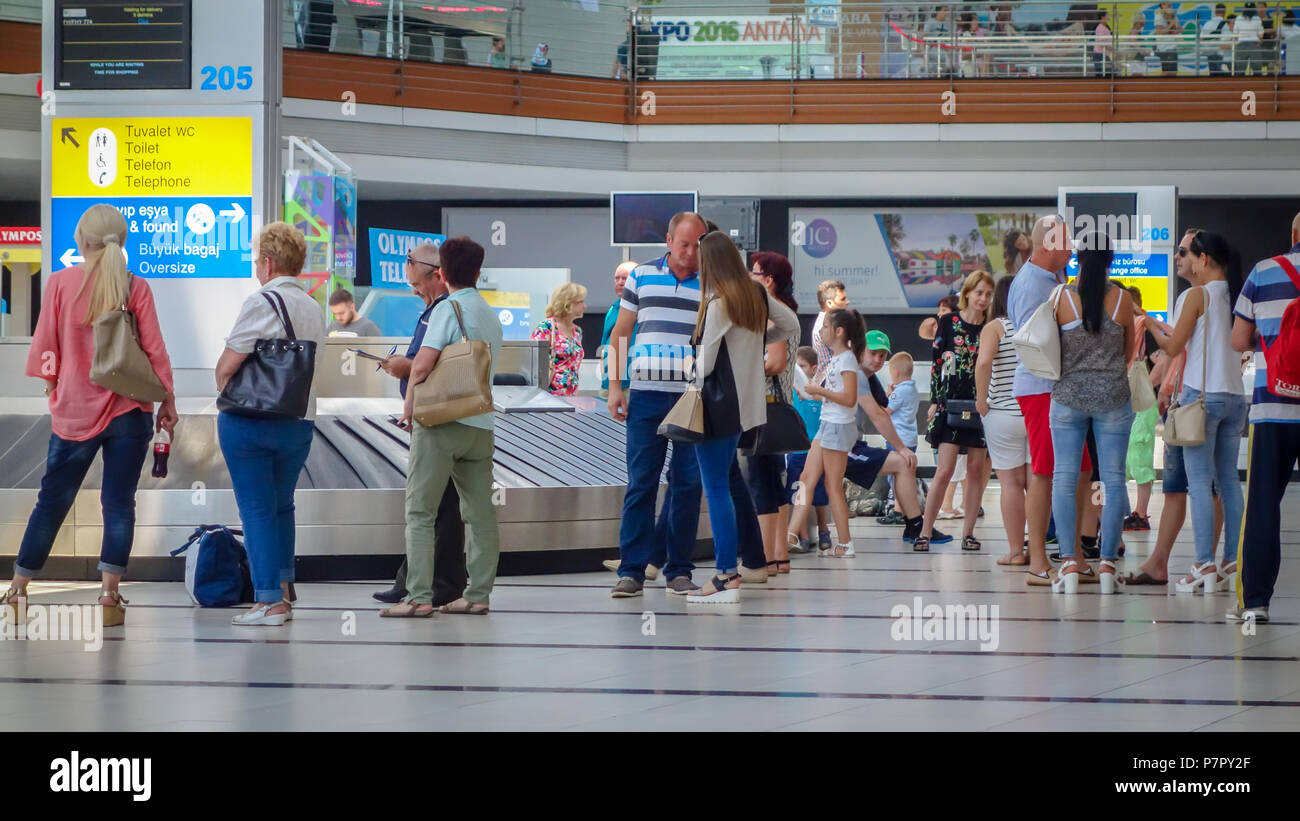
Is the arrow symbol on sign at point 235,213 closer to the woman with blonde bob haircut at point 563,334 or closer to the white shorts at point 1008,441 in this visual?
the woman with blonde bob haircut at point 563,334

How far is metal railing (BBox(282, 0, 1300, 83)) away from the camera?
19.7 m

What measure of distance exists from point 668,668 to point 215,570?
7.79 ft

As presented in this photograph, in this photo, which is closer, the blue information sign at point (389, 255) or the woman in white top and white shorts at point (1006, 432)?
the woman in white top and white shorts at point (1006, 432)

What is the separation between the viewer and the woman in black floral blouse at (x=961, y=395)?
8.29 m

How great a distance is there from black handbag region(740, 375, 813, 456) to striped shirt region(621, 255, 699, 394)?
641 millimetres

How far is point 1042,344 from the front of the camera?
20.4 ft

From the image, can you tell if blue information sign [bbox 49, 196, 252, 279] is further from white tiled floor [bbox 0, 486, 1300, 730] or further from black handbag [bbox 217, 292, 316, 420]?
black handbag [bbox 217, 292, 316, 420]

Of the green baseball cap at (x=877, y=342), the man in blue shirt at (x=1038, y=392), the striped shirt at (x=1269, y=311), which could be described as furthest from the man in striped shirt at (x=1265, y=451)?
the green baseball cap at (x=877, y=342)

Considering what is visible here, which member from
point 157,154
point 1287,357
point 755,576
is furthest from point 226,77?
point 1287,357

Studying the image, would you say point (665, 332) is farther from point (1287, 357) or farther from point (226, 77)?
point (226, 77)

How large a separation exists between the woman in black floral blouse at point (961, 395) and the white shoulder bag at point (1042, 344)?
68.9 inches
